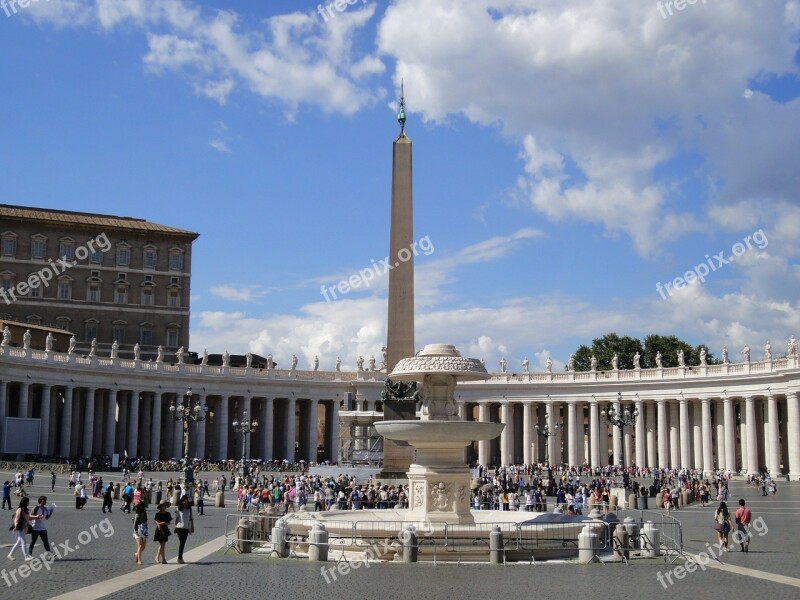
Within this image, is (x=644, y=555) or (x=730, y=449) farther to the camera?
(x=730, y=449)

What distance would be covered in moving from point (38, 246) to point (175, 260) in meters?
12.0

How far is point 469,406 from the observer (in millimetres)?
84812

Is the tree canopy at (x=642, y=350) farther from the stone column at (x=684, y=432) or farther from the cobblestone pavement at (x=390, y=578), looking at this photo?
the cobblestone pavement at (x=390, y=578)

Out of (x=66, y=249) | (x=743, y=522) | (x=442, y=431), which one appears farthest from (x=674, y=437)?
(x=442, y=431)

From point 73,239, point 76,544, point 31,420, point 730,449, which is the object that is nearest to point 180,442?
point 31,420

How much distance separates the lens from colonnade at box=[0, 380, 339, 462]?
6919 cm

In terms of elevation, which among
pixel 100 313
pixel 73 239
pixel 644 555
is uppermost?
pixel 73 239

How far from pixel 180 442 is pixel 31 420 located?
16991mm

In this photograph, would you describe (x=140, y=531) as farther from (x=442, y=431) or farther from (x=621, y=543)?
(x=621, y=543)

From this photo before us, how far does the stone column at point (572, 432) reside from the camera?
76875 mm

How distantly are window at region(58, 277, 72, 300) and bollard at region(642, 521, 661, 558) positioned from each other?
2852 inches

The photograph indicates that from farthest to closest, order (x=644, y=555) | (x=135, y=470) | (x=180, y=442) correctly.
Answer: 1. (x=180, y=442)
2. (x=135, y=470)
3. (x=644, y=555)

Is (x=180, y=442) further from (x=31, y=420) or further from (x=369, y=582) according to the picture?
(x=369, y=582)

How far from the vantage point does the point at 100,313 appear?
3403 inches
